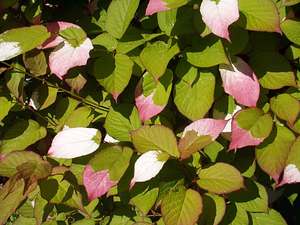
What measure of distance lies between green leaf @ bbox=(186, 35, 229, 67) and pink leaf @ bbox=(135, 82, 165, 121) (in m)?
0.13

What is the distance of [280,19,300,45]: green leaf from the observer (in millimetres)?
1213

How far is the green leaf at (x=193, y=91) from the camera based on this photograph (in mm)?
1171

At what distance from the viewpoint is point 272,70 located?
126 cm

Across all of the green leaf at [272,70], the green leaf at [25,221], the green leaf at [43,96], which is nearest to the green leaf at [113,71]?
the green leaf at [43,96]

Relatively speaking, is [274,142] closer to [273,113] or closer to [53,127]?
[273,113]

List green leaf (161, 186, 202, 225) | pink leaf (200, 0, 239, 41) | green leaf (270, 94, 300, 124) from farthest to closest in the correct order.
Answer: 1. green leaf (270, 94, 300, 124)
2. green leaf (161, 186, 202, 225)
3. pink leaf (200, 0, 239, 41)

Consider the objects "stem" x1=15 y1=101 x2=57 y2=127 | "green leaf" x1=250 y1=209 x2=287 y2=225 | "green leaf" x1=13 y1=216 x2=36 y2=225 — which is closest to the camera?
"green leaf" x1=250 y1=209 x2=287 y2=225

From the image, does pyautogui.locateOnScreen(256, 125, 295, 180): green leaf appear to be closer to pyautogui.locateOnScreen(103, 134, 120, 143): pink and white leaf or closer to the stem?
pyautogui.locateOnScreen(103, 134, 120, 143): pink and white leaf

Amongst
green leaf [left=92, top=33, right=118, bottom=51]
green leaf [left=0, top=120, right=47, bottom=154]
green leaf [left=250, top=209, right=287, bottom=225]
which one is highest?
green leaf [left=92, top=33, right=118, bottom=51]

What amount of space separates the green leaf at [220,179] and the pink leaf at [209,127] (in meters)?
0.09

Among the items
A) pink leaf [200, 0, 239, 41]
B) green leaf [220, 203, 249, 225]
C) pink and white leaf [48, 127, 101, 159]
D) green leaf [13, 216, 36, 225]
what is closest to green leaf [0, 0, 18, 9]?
pink and white leaf [48, 127, 101, 159]

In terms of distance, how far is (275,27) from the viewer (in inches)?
41.7

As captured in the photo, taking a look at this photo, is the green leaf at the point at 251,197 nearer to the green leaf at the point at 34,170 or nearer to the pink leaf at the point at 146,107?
the pink leaf at the point at 146,107

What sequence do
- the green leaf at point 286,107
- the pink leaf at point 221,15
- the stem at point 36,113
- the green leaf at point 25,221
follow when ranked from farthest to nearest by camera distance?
the green leaf at point 25,221 → the stem at point 36,113 → the green leaf at point 286,107 → the pink leaf at point 221,15
